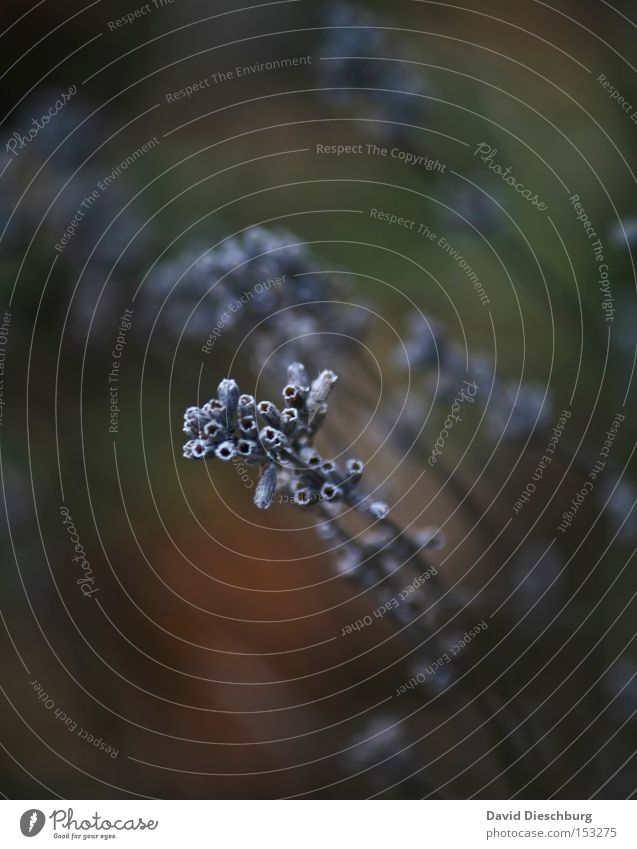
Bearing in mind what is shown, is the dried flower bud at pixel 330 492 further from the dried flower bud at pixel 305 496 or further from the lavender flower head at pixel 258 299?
the lavender flower head at pixel 258 299

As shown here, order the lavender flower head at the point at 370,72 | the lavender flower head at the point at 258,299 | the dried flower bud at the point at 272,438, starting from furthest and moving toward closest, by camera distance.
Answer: the lavender flower head at the point at 370,72
the lavender flower head at the point at 258,299
the dried flower bud at the point at 272,438

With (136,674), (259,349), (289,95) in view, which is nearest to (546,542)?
(259,349)

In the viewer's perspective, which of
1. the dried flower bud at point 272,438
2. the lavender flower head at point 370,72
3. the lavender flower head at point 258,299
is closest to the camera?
the dried flower bud at point 272,438

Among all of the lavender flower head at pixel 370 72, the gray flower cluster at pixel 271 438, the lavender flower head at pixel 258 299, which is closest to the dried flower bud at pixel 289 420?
the gray flower cluster at pixel 271 438

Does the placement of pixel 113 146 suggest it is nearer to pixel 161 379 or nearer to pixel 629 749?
pixel 161 379

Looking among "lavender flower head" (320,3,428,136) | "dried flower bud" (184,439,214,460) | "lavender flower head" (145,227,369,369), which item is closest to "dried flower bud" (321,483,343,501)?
"dried flower bud" (184,439,214,460)
